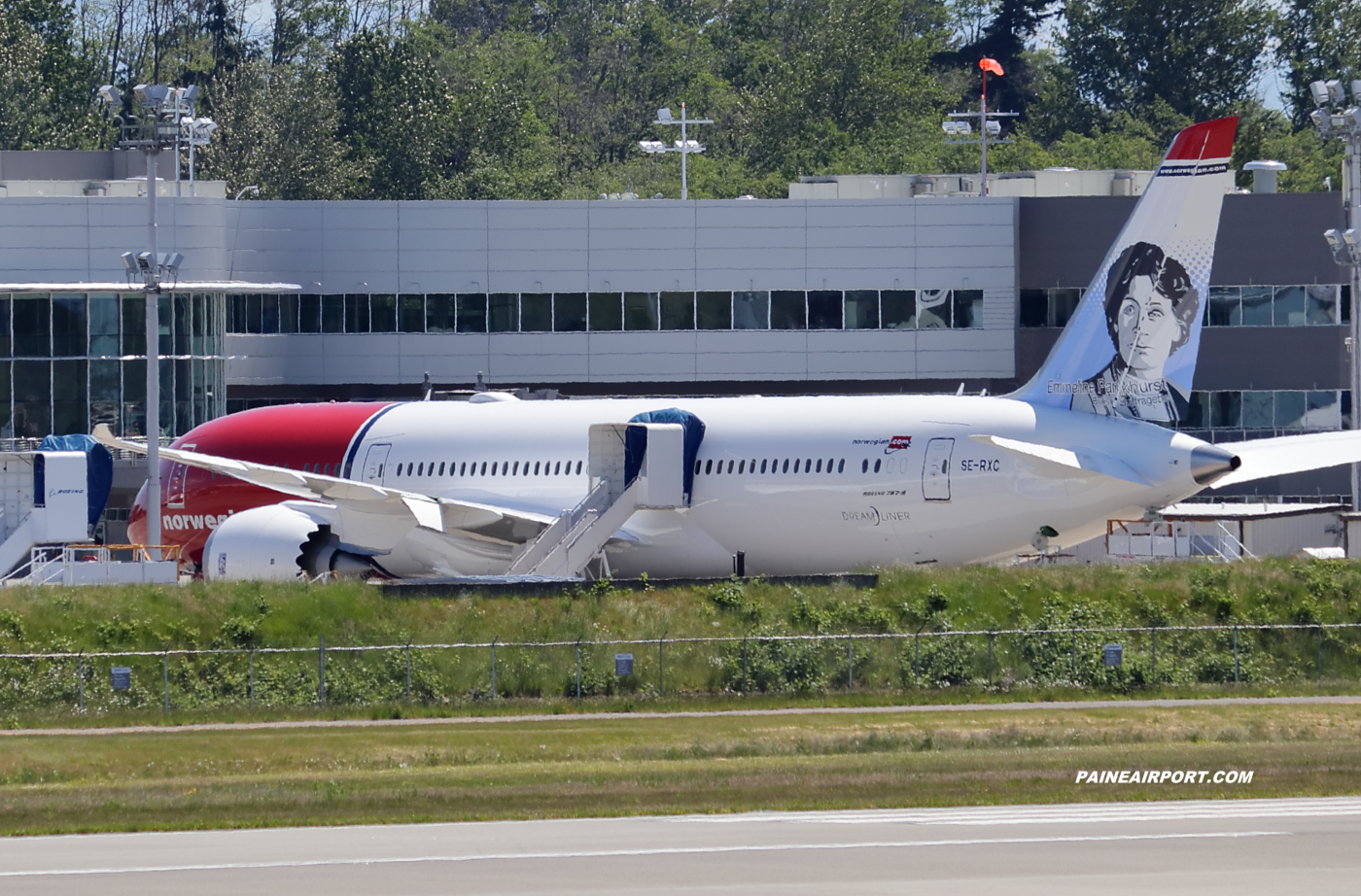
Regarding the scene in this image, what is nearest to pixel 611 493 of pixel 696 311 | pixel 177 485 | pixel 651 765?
pixel 177 485

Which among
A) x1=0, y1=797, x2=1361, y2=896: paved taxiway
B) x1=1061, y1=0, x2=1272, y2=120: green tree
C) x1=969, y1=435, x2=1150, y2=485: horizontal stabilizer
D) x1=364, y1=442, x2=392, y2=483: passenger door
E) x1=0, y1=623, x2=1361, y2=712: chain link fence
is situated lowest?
x1=0, y1=623, x2=1361, y2=712: chain link fence

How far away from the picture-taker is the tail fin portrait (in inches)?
1310

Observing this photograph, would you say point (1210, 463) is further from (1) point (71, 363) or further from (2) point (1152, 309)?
(1) point (71, 363)

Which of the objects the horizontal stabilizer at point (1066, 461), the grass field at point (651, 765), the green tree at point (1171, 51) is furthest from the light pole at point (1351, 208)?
the green tree at point (1171, 51)

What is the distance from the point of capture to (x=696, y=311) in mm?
56969

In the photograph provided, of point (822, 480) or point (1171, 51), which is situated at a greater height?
point (1171, 51)

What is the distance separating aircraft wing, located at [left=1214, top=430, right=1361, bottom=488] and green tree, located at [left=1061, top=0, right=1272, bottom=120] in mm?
78702

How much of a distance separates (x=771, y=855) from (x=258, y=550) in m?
23.0

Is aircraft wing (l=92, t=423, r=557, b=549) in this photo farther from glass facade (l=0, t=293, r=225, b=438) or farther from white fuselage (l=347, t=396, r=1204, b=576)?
glass facade (l=0, t=293, r=225, b=438)

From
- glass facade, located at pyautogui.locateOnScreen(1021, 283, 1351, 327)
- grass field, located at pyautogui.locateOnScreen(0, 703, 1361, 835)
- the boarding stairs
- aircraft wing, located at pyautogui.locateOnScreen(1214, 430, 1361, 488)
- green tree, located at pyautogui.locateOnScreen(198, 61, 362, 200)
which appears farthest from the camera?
green tree, located at pyautogui.locateOnScreen(198, 61, 362, 200)

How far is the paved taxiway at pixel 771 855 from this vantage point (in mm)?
15500

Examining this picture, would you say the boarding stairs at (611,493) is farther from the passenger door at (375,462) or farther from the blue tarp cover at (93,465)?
the blue tarp cover at (93,465)

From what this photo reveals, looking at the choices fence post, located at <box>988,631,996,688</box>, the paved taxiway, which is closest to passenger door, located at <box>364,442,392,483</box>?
fence post, located at <box>988,631,996,688</box>

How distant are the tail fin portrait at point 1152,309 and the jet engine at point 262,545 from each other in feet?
47.0
